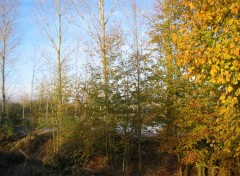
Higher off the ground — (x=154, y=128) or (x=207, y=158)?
(x=154, y=128)

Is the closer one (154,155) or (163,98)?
(163,98)

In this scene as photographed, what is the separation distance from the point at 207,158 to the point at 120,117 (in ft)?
14.4

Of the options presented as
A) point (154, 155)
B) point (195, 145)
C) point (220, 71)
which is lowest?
point (154, 155)

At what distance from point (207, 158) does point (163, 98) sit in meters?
2.60

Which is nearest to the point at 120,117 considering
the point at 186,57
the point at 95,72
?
the point at 95,72

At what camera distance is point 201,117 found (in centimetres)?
941

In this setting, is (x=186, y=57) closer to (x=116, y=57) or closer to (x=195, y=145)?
(x=195, y=145)

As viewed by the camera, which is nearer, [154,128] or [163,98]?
[163,98]

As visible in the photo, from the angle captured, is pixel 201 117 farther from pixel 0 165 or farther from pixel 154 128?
pixel 0 165

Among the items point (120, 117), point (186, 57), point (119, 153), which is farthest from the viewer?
point (119, 153)

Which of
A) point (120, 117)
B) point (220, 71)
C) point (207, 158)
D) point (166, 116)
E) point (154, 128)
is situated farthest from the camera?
point (120, 117)

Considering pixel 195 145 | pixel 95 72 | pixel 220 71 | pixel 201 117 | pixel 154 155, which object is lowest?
pixel 154 155

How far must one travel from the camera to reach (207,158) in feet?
34.1

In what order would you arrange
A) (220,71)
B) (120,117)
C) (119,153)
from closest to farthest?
(220,71) < (120,117) < (119,153)
